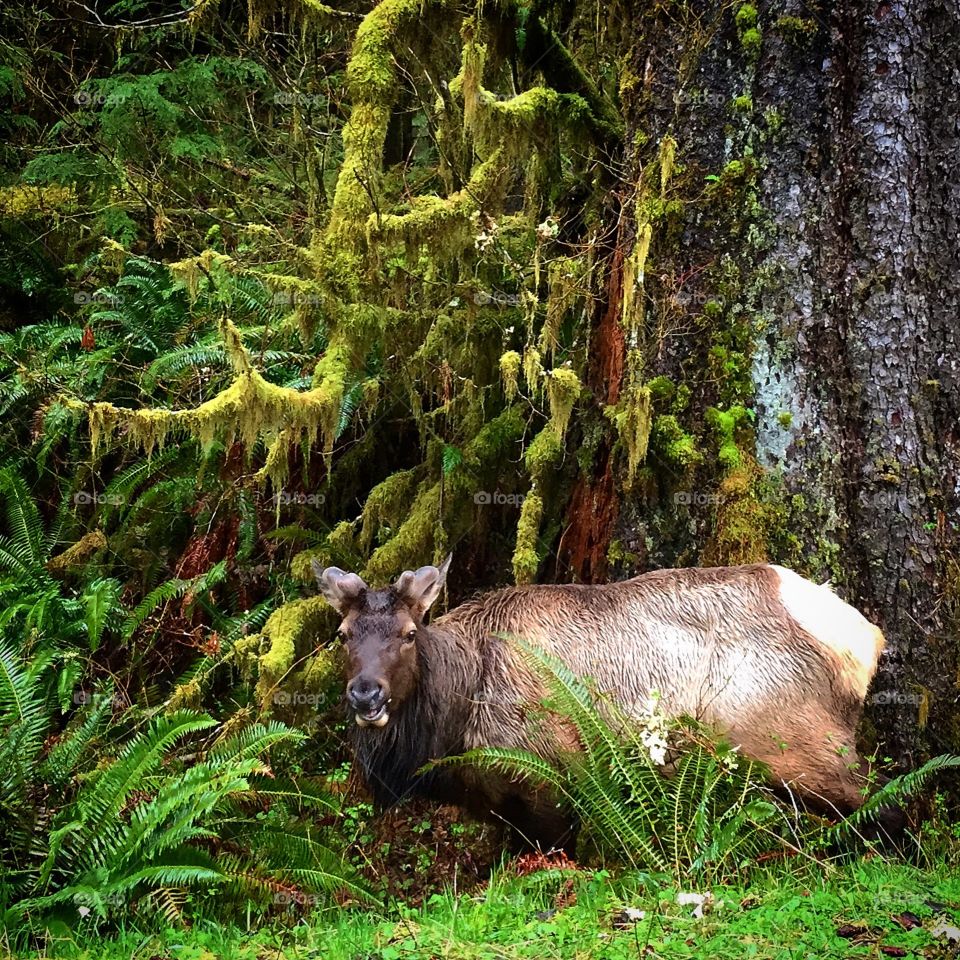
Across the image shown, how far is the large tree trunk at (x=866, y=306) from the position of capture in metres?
7.05

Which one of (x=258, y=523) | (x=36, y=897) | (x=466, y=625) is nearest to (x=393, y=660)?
(x=466, y=625)

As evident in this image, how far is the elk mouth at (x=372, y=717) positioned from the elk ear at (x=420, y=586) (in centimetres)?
81

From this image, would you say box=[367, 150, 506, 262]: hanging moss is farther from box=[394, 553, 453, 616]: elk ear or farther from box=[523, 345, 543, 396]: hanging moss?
box=[394, 553, 453, 616]: elk ear

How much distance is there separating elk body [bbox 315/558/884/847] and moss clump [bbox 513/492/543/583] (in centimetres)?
95

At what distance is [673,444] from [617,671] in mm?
1793

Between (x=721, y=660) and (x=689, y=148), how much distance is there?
3812 mm

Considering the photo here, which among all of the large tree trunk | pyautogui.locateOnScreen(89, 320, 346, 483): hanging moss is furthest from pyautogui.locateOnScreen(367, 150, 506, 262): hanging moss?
the large tree trunk

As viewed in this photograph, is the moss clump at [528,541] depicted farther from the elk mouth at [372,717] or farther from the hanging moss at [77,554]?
the hanging moss at [77,554]

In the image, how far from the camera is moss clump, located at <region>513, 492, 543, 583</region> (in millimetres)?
8148

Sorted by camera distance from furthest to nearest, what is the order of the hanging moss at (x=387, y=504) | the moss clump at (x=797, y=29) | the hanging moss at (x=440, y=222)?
the hanging moss at (x=387, y=504) < the hanging moss at (x=440, y=222) < the moss clump at (x=797, y=29)

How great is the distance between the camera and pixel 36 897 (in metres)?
5.73

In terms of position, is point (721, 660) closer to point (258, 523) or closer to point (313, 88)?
point (258, 523)

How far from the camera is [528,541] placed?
824 centimetres

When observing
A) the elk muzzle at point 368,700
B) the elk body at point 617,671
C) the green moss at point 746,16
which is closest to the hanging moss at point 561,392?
the elk body at point 617,671
